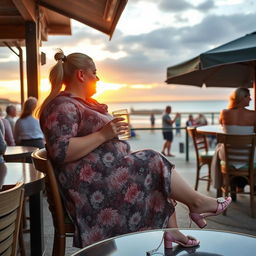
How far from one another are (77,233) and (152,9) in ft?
22.2

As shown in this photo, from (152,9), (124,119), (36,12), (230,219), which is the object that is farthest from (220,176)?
(152,9)

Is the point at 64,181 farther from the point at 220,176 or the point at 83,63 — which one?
the point at 220,176

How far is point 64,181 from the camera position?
82.0 inches

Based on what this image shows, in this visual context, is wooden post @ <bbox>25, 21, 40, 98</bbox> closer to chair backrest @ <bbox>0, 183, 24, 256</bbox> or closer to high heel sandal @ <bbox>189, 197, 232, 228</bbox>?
high heel sandal @ <bbox>189, 197, 232, 228</bbox>

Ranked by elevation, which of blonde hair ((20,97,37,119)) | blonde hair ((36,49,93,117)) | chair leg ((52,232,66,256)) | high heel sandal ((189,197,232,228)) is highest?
blonde hair ((36,49,93,117))

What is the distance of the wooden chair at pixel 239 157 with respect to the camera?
3.84 metres

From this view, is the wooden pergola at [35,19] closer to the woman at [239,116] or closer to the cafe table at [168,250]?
the woman at [239,116]

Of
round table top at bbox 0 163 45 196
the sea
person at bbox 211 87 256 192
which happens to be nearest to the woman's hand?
round table top at bbox 0 163 45 196

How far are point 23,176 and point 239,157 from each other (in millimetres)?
2506

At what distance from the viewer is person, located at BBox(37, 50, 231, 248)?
6.63ft

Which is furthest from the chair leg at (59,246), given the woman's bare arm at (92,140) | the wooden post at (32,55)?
the wooden post at (32,55)

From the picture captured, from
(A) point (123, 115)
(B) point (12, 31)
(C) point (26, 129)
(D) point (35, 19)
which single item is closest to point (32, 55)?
(D) point (35, 19)

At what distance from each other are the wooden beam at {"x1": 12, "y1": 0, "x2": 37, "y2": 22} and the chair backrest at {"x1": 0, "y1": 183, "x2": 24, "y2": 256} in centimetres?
361

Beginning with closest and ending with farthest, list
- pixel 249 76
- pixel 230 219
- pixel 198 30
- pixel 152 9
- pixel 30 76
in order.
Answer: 1. pixel 230 219
2. pixel 30 76
3. pixel 249 76
4. pixel 152 9
5. pixel 198 30
